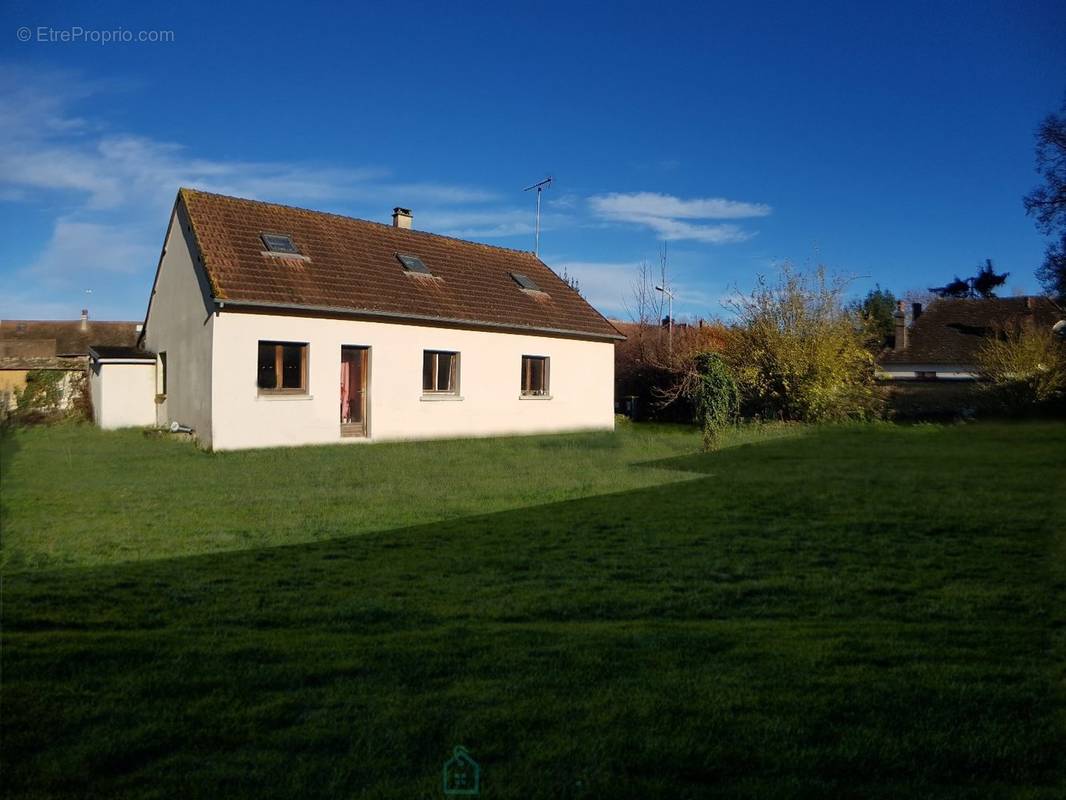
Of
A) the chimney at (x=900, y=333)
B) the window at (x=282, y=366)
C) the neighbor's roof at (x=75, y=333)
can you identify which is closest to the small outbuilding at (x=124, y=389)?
the window at (x=282, y=366)

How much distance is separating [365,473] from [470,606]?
815cm

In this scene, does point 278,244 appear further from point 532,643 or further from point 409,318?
point 532,643

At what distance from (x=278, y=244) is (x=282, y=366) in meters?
3.34

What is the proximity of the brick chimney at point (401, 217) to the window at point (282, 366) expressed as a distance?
8.63m

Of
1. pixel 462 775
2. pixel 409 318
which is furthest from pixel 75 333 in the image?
pixel 462 775

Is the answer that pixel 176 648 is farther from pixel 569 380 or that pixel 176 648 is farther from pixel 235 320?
pixel 569 380

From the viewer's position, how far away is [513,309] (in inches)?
891

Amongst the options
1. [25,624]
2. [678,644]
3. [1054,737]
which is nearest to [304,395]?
[25,624]

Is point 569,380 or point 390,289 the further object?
point 569,380

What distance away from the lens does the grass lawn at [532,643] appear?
3.07 m

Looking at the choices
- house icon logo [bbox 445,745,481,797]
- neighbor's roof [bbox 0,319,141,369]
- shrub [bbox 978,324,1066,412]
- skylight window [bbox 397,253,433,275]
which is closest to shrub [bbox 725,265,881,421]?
shrub [bbox 978,324,1066,412]

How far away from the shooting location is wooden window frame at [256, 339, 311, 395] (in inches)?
665

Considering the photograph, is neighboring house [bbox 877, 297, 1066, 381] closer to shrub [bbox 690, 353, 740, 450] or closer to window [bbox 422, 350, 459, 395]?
shrub [bbox 690, 353, 740, 450]

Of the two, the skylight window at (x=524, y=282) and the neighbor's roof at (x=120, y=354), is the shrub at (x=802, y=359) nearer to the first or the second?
the skylight window at (x=524, y=282)
